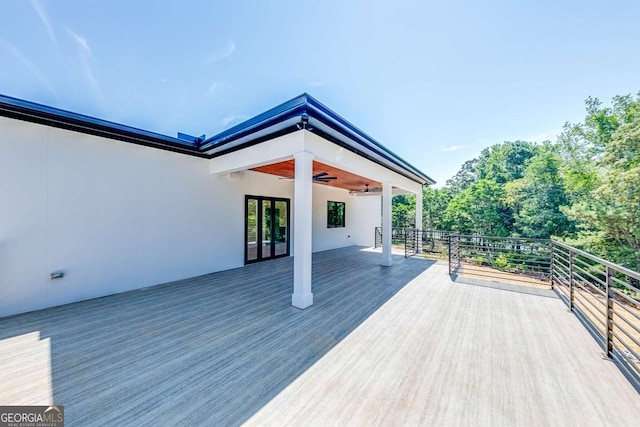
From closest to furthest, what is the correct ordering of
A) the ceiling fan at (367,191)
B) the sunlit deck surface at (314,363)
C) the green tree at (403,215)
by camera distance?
the sunlit deck surface at (314,363) < the ceiling fan at (367,191) < the green tree at (403,215)

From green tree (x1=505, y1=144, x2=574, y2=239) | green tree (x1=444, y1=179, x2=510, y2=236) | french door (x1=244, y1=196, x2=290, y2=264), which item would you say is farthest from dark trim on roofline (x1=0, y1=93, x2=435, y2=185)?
green tree (x1=444, y1=179, x2=510, y2=236)

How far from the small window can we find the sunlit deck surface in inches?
245

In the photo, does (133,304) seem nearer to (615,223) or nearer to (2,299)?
(2,299)

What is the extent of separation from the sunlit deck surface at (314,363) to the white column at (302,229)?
285 millimetres

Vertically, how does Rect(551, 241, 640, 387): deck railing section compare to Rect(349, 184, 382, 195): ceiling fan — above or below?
below

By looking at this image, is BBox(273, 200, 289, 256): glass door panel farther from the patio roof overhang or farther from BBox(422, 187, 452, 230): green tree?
BBox(422, 187, 452, 230): green tree

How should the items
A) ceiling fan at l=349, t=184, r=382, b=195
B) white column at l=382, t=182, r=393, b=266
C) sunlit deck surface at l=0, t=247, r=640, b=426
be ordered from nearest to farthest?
sunlit deck surface at l=0, t=247, r=640, b=426 < white column at l=382, t=182, r=393, b=266 < ceiling fan at l=349, t=184, r=382, b=195

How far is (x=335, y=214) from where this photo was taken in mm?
10570

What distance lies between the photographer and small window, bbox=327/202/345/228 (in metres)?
10.2

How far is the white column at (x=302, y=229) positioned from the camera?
12.3 ft

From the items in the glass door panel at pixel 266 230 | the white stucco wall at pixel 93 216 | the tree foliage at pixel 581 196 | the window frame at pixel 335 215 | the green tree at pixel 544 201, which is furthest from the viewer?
the green tree at pixel 544 201

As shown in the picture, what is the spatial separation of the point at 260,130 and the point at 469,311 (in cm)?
461

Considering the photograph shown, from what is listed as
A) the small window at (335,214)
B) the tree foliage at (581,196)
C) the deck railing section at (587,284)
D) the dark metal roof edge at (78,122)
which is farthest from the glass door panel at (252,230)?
the tree foliage at (581,196)

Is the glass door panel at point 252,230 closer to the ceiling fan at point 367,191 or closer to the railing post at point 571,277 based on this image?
the ceiling fan at point 367,191
